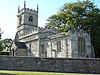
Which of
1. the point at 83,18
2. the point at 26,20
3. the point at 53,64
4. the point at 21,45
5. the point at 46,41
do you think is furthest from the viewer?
the point at 26,20

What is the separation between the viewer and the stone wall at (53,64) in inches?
990

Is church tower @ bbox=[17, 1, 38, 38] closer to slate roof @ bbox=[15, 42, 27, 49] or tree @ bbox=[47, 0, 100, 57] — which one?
slate roof @ bbox=[15, 42, 27, 49]

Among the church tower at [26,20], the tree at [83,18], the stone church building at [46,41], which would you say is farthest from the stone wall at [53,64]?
the church tower at [26,20]

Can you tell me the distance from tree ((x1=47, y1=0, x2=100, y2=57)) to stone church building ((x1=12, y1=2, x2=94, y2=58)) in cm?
280

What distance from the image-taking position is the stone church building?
35906 millimetres

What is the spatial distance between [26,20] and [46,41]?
59.9 ft

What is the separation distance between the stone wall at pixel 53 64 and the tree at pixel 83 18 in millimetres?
14268

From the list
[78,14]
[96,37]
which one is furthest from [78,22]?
[96,37]

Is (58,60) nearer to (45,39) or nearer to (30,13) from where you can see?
(45,39)

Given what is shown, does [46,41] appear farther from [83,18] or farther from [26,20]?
[26,20]

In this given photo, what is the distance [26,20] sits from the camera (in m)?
58.8

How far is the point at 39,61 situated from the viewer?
83.5ft

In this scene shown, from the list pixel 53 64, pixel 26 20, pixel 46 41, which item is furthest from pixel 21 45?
pixel 53 64

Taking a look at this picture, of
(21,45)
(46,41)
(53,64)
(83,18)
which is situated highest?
(83,18)
